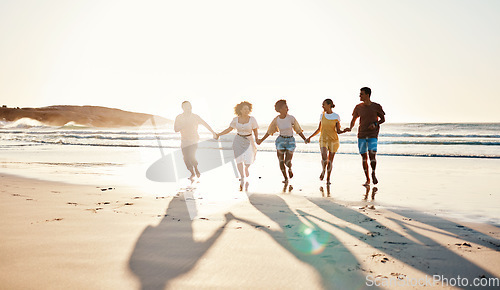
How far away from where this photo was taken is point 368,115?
28.4 ft

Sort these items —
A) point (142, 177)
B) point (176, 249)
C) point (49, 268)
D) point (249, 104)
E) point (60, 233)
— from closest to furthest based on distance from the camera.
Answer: point (49, 268) < point (176, 249) < point (60, 233) < point (249, 104) < point (142, 177)

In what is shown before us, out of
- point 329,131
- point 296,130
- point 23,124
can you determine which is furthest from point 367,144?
point 23,124

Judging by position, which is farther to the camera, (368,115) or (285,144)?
(285,144)

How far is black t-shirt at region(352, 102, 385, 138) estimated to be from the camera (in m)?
8.65

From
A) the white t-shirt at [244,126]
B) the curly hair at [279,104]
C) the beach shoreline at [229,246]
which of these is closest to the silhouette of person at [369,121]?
the curly hair at [279,104]

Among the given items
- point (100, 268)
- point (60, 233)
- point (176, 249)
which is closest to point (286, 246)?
point (176, 249)

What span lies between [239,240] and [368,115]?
230 inches

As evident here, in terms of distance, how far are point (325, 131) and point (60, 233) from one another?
652 centimetres

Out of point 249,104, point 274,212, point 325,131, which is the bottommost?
point 274,212

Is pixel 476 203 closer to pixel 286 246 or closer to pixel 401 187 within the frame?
pixel 401 187

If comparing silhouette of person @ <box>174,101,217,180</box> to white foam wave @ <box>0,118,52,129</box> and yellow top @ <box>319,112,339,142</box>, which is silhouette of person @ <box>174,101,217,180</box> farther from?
white foam wave @ <box>0,118,52,129</box>

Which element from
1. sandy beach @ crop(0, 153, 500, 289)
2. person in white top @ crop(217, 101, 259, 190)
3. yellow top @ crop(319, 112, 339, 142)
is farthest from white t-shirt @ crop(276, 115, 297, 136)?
sandy beach @ crop(0, 153, 500, 289)

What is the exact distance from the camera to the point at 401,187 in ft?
26.3

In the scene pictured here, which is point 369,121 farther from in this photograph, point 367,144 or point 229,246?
point 229,246
